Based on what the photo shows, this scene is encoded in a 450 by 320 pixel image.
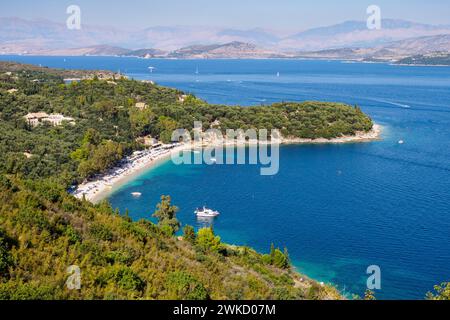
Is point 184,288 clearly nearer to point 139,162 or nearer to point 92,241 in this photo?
point 92,241

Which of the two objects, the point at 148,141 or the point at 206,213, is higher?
the point at 148,141

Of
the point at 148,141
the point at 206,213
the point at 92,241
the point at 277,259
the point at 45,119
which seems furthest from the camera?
the point at 148,141

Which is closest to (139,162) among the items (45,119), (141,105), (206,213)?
(45,119)

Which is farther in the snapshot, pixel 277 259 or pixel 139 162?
pixel 139 162

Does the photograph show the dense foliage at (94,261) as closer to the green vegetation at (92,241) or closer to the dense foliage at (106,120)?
the green vegetation at (92,241)

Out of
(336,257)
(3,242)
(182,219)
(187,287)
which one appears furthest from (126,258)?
(182,219)

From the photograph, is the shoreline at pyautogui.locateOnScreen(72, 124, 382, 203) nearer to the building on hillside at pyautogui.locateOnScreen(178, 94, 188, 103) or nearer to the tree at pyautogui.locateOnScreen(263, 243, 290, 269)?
the tree at pyautogui.locateOnScreen(263, 243, 290, 269)

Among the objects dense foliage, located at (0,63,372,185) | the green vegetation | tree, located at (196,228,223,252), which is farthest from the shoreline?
tree, located at (196,228,223,252)

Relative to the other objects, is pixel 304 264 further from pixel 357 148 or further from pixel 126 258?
pixel 357 148
